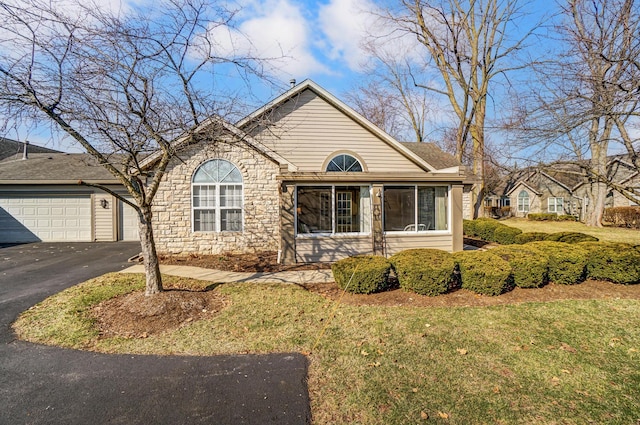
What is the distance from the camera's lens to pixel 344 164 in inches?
491

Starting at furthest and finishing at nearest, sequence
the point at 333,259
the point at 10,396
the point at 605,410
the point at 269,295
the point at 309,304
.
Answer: the point at 333,259, the point at 269,295, the point at 309,304, the point at 10,396, the point at 605,410

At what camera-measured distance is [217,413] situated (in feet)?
10.3

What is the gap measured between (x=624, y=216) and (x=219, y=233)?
2741 centimetres

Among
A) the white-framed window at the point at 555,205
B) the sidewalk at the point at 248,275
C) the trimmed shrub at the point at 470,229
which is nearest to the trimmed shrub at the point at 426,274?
the sidewalk at the point at 248,275

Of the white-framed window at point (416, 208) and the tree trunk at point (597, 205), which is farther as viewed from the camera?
the tree trunk at point (597, 205)

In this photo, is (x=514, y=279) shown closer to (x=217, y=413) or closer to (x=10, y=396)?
(x=217, y=413)

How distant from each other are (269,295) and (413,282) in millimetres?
3059

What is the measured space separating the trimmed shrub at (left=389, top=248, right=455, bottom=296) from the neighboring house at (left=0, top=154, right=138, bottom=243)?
13.3 metres

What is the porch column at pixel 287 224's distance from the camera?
31.7 feet

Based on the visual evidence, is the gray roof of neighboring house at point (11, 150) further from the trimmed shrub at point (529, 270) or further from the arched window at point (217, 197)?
the trimmed shrub at point (529, 270)

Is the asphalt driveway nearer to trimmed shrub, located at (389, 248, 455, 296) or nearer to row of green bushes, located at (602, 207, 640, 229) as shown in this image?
trimmed shrub, located at (389, 248, 455, 296)

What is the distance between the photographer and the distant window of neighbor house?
37125 mm

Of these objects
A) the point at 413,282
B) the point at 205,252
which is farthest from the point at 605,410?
the point at 205,252

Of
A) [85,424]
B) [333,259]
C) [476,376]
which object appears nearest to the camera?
[85,424]
